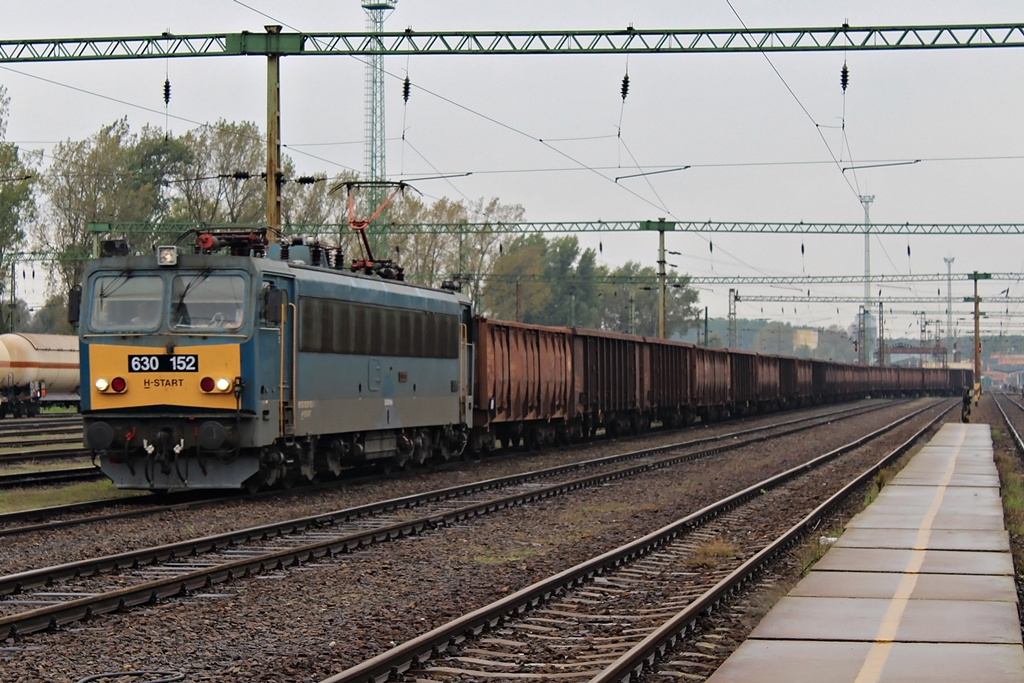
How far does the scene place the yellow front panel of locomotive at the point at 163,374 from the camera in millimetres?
16797

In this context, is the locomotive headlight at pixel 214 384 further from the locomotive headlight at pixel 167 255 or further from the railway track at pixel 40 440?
the railway track at pixel 40 440

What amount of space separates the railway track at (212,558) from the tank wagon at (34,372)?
100ft

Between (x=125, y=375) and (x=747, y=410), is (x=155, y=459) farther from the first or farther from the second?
(x=747, y=410)

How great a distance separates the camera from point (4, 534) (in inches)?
536

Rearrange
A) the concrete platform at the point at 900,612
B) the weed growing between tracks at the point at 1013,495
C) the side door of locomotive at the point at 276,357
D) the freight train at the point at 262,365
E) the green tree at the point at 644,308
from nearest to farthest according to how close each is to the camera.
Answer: the concrete platform at the point at 900,612 < the weed growing between tracks at the point at 1013,495 < the freight train at the point at 262,365 < the side door of locomotive at the point at 276,357 < the green tree at the point at 644,308

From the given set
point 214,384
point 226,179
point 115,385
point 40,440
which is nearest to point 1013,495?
point 214,384

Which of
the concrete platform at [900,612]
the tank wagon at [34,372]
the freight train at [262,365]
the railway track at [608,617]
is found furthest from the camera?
the tank wagon at [34,372]

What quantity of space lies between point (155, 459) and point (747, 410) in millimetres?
41424

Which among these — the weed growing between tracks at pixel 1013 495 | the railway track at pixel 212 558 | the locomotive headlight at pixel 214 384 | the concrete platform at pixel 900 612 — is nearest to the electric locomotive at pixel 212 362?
the locomotive headlight at pixel 214 384

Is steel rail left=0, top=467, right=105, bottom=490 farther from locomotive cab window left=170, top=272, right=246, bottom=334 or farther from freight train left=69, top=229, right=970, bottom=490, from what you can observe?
locomotive cab window left=170, top=272, right=246, bottom=334

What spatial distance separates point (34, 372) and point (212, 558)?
3663 cm

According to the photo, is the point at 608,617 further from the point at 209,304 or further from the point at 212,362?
the point at 209,304

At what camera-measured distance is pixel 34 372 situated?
46.2 metres

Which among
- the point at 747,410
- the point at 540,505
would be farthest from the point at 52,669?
the point at 747,410
